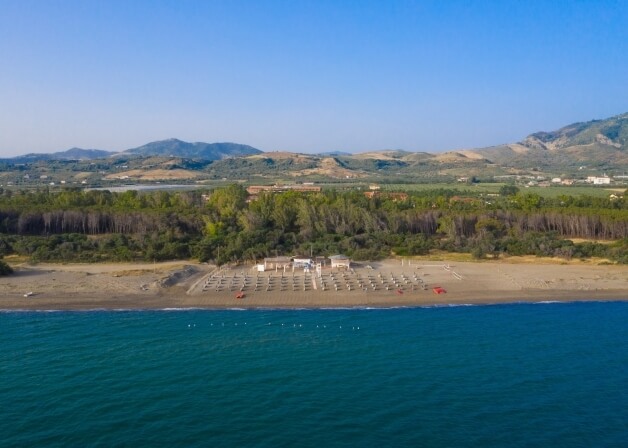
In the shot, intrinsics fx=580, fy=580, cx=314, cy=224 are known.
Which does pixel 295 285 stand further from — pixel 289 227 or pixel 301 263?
pixel 289 227

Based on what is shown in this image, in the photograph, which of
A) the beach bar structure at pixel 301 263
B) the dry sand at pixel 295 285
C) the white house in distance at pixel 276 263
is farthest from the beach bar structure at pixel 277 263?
the dry sand at pixel 295 285

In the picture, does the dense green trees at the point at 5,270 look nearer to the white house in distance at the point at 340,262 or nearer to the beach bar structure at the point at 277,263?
the beach bar structure at the point at 277,263

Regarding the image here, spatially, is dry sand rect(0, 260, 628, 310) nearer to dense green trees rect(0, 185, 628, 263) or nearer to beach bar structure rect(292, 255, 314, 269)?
beach bar structure rect(292, 255, 314, 269)

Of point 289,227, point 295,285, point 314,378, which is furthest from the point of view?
point 289,227

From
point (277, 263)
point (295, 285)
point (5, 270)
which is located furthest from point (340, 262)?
point (5, 270)

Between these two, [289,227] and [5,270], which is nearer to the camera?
[5,270]

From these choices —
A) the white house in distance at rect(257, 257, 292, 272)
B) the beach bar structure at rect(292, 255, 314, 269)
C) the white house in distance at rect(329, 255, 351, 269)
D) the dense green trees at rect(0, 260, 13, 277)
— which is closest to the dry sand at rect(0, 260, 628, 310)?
the dense green trees at rect(0, 260, 13, 277)

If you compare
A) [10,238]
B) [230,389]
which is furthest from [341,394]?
[10,238]
